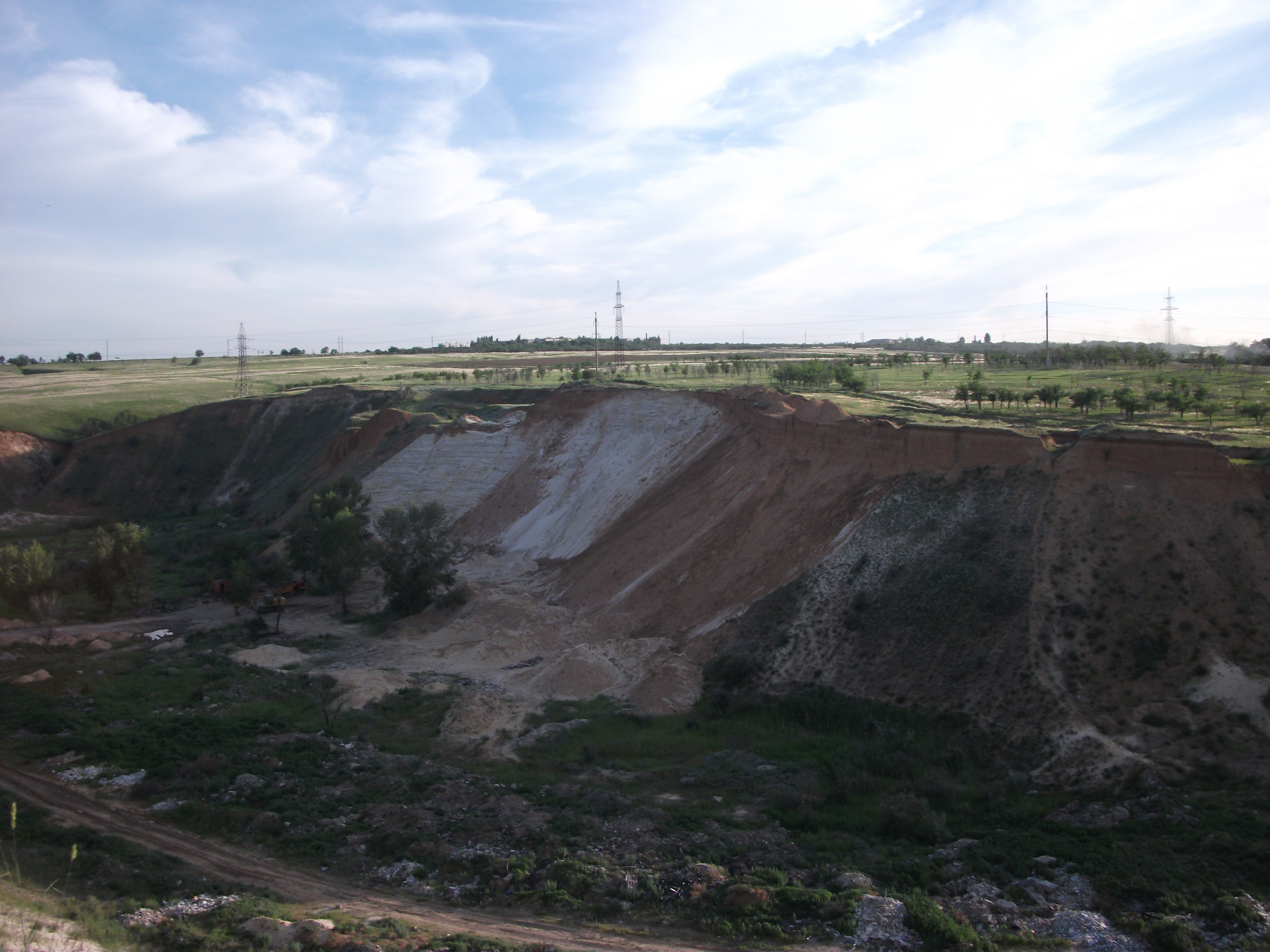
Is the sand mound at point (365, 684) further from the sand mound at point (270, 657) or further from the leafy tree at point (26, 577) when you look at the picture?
the leafy tree at point (26, 577)

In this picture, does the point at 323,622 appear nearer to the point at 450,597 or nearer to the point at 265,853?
the point at 450,597

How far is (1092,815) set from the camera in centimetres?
1253

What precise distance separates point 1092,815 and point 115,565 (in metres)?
36.3

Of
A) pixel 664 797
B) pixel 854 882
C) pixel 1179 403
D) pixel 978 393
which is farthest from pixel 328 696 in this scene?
pixel 1179 403

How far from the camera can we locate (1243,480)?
1792 centimetres

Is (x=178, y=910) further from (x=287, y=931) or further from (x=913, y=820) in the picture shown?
(x=913, y=820)

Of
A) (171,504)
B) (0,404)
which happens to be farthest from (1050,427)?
(0,404)

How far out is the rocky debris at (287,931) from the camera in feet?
32.9

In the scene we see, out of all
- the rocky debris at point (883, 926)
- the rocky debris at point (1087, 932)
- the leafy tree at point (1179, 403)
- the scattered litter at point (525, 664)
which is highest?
the leafy tree at point (1179, 403)

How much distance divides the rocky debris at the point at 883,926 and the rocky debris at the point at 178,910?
341 inches

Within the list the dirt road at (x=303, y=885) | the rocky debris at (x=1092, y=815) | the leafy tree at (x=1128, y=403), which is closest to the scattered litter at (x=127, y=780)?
the dirt road at (x=303, y=885)

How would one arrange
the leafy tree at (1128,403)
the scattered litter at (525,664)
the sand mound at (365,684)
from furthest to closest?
the leafy tree at (1128,403), the scattered litter at (525,664), the sand mound at (365,684)

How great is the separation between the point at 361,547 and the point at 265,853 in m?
20.5

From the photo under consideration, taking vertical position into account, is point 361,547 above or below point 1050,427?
below
